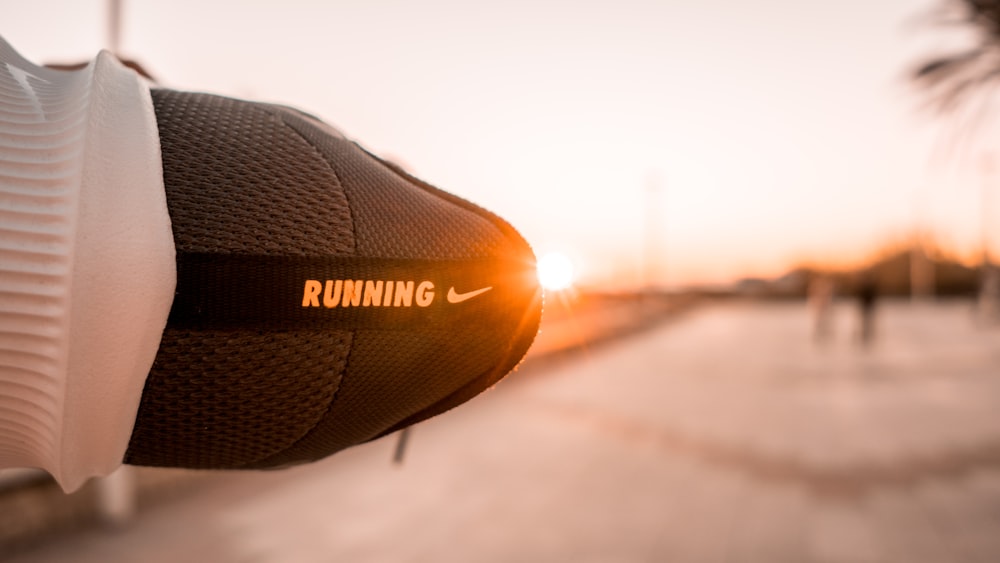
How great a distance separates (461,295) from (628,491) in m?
3.81

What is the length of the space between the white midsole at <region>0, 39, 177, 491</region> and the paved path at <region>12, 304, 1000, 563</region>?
295 centimetres

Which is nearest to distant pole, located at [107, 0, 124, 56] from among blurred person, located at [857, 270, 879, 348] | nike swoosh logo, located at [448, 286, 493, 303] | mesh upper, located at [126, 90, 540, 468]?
mesh upper, located at [126, 90, 540, 468]

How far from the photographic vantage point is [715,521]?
369 centimetres

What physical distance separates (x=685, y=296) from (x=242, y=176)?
34670mm

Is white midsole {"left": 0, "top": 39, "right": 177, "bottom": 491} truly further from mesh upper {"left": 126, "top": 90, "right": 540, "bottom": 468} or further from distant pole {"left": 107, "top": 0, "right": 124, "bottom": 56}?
distant pole {"left": 107, "top": 0, "right": 124, "bottom": 56}

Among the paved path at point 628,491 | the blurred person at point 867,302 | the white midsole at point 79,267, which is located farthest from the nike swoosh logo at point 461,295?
the blurred person at point 867,302

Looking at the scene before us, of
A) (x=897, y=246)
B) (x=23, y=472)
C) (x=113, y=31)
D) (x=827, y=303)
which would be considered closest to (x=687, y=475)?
(x=23, y=472)

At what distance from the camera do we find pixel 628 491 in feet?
13.8

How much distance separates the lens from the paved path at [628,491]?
336 cm

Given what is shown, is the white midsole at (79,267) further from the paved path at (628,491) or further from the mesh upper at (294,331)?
the paved path at (628,491)

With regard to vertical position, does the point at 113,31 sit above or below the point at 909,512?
above

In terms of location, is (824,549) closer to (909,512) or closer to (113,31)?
(909,512)

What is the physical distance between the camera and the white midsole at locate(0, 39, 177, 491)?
1.73 feet

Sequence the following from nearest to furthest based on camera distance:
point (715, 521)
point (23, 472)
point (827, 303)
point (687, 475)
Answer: point (23, 472) → point (715, 521) → point (687, 475) → point (827, 303)
